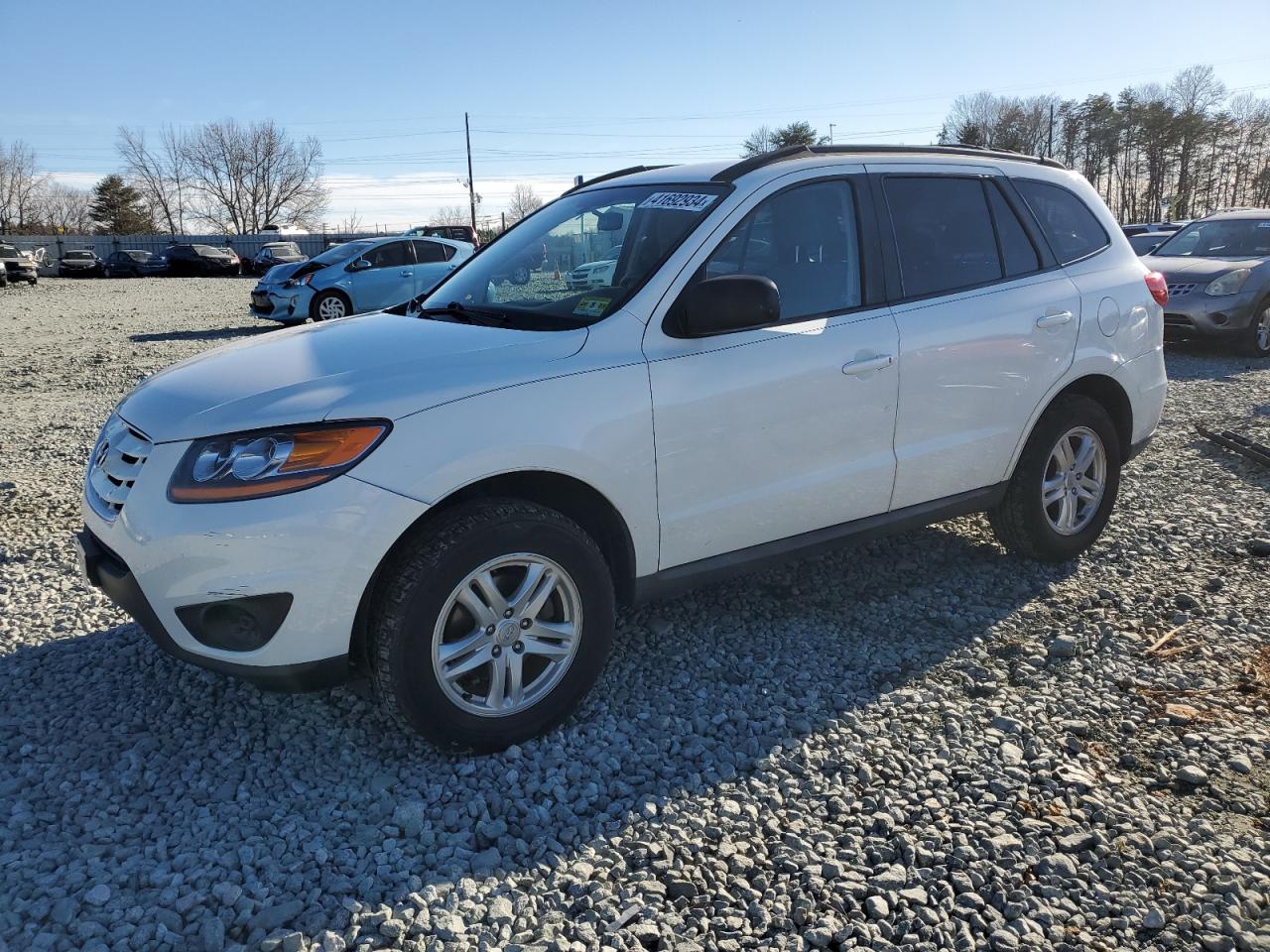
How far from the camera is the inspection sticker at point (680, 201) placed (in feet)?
11.7

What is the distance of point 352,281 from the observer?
1606 centimetres

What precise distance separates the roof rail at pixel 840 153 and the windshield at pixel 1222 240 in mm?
9153

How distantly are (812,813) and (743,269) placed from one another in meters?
1.93

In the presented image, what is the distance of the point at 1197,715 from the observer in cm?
338

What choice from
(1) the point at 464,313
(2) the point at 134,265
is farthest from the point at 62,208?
(1) the point at 464,313

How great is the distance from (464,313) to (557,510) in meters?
1.02

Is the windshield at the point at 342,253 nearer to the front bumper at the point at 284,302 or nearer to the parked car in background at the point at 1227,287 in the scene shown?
the front bumper at the point at 284,302

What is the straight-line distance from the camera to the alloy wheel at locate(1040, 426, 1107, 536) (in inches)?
179

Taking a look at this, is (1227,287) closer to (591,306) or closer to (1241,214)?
(1241,214)

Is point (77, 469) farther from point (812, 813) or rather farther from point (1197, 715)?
point (1197, 715)

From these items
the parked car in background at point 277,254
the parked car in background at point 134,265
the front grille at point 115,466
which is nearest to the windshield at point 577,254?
the front grille at point 115,466

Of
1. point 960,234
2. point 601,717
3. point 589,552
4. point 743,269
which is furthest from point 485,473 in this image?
point 960,234

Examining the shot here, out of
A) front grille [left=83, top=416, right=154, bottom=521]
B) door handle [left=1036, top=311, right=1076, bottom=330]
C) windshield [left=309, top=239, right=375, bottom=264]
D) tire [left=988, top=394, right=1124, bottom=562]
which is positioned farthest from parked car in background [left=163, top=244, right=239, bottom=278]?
door handle [left=1036, top=311, right=1076, bottom=330]

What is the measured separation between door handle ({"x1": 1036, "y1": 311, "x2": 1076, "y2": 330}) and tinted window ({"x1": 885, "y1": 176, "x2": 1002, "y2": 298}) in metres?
0.28
